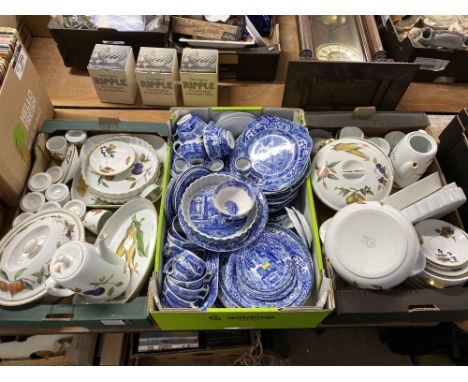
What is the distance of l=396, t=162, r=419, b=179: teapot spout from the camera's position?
1.02 metres

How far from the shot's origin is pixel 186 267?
2.87ft

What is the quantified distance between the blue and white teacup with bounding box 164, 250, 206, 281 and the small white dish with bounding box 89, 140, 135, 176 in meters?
0.38

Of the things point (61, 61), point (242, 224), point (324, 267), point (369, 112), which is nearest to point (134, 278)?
point (242, 224)

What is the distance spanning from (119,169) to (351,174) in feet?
2.22

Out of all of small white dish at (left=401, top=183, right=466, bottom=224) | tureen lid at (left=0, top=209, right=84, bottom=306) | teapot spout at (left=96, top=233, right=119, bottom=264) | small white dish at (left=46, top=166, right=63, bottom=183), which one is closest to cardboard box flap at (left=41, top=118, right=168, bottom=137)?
small white dish at (left=46, top=166, right=63, bottom=183)

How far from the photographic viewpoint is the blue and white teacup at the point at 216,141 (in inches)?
40.7

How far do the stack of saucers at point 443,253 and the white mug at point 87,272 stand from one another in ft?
2.46

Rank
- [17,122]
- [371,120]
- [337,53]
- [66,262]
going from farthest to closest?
[337,53] < [371,120] < [17,122] < [66,262]

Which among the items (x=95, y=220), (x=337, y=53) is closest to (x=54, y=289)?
A: (x=95, y=220)

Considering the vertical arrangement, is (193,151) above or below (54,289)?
above

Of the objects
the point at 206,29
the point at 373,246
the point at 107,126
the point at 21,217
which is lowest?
the point at 21,217

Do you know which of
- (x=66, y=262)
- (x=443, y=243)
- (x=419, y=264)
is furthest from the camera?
(x=443, y=243)

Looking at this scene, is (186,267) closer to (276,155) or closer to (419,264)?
(276,155)

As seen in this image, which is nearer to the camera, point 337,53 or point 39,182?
point 39,182
